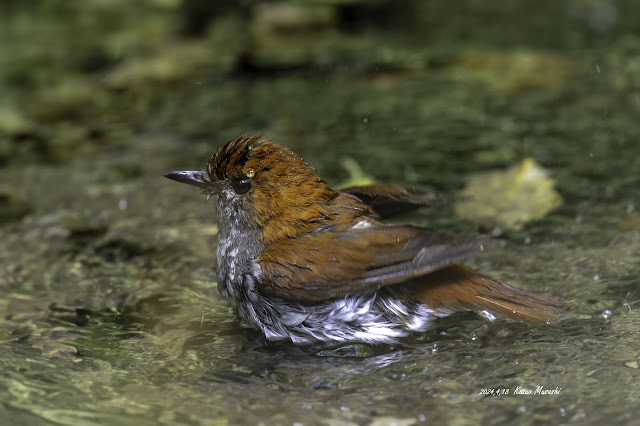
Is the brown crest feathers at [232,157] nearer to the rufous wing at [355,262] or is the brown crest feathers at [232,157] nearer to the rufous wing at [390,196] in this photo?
the rufous wing at [355,262]

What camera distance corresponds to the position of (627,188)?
5.41 meters

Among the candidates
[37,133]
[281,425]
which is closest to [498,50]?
[37,133]

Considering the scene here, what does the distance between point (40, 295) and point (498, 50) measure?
5467 mm

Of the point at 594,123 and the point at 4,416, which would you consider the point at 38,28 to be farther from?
the point at 4,416

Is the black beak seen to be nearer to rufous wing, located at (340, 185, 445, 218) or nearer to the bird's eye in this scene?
the bird's eye

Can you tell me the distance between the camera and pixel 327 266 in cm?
385

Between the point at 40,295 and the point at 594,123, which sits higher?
the point at 594,123

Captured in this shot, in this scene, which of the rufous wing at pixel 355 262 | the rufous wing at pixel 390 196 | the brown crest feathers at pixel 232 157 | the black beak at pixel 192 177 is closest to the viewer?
the rufous wing at pixel 355 262

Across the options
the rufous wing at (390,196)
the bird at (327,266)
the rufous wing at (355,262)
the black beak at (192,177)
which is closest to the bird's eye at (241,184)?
the bird at (327,266)

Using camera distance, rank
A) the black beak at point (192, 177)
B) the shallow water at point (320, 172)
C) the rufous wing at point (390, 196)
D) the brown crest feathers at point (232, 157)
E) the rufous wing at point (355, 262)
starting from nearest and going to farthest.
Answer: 1. the shallow water at point (320, 172)
2. the rufous wing at point (355, 262)
3. the brown crest feathers at point (232, 157)
4. the black beak at point (192, 177)
5. the rufous wing at point (390, 196)

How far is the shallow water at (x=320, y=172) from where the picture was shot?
3.47m

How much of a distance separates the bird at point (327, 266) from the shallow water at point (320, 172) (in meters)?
0.12

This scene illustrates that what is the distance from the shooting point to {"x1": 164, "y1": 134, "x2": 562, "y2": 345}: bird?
385 centimetres

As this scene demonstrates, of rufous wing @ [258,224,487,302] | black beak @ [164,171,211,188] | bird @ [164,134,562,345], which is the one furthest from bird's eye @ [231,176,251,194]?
rufous wing @ [258,224,487,302]
